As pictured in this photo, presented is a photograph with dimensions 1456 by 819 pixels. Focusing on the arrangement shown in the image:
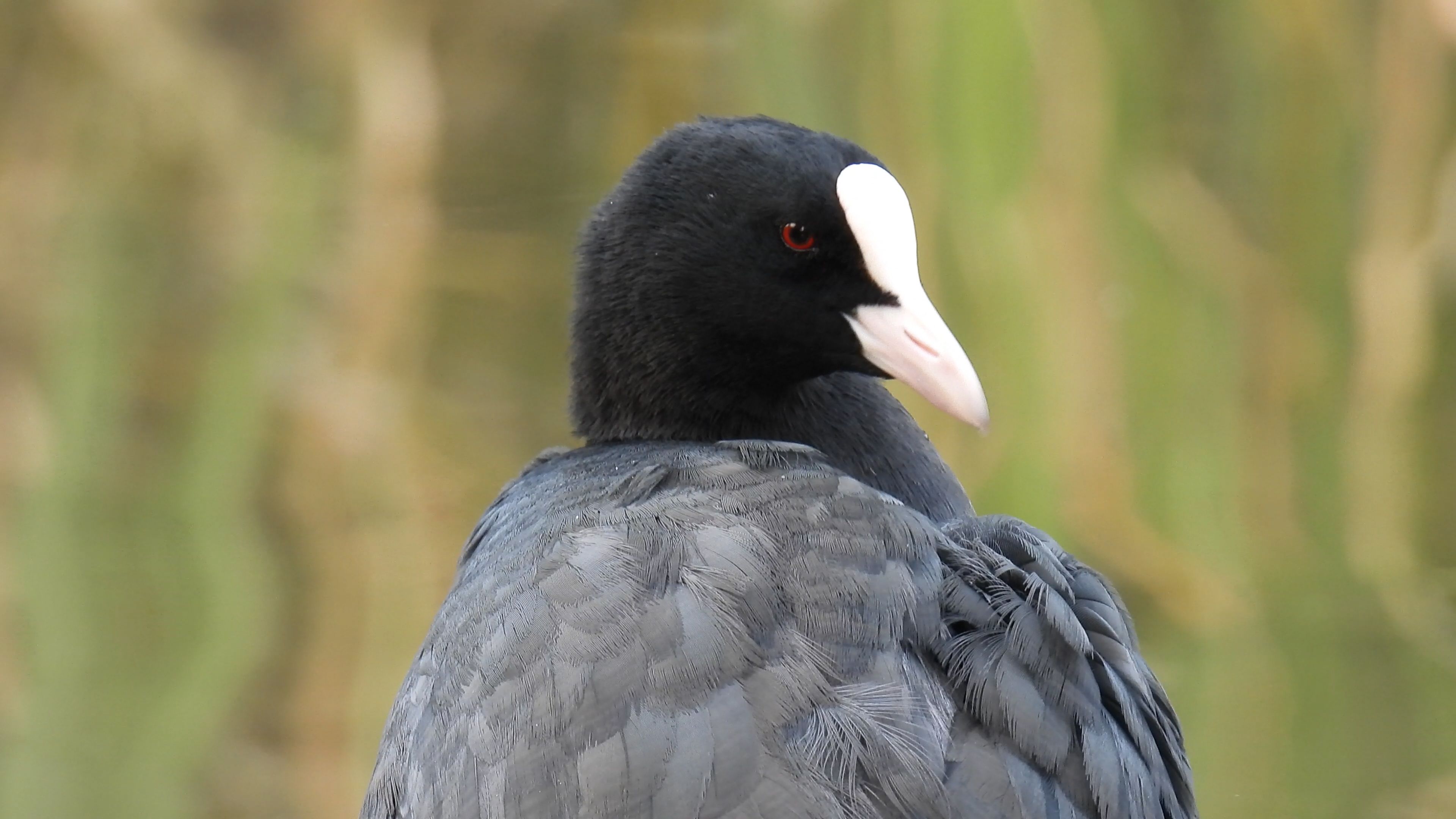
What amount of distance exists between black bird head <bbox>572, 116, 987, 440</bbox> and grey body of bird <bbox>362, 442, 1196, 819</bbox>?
223 millimetres

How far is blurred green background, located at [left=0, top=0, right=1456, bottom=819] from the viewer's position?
3.00m

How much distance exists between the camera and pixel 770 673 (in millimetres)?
1239

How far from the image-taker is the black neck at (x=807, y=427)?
1.71 metres

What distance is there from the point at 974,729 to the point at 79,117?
252 cm

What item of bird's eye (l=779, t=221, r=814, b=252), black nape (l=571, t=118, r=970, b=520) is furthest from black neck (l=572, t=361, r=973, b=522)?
bird's eye (l=779, t=221, r=814, b=252)

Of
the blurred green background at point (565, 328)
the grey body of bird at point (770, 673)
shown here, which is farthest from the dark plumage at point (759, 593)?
the blurred green background at point (565, 328)

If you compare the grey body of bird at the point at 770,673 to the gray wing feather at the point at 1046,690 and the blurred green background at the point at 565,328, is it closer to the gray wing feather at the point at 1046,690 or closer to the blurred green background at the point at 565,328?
the gray wing feather at the point at 1046,690

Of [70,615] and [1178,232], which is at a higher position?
[1178,232]

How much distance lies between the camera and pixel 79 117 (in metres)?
3.11

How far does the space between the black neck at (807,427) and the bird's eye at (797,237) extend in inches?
7.1

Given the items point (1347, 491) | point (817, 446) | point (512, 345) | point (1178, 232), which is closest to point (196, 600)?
point (512, 345)

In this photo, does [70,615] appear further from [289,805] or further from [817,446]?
[817,446]

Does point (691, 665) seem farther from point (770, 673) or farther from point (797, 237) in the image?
point (797, 237)

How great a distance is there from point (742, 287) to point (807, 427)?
0.58 feet
